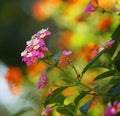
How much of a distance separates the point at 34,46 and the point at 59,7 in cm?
127

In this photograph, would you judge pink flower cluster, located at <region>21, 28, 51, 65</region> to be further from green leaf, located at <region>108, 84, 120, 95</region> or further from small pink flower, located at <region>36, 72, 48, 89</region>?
green leaf, located at <region>108, 84, 120, 95</region>

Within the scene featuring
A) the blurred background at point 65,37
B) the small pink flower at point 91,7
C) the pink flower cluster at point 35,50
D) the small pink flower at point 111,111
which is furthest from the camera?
the blurred background at point 65,37

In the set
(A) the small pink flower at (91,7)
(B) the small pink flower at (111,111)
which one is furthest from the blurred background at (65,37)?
(B) the small pink flower at (111,111)

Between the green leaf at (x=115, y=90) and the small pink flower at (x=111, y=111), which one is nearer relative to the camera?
the small pink flower at (x=111, y=111)

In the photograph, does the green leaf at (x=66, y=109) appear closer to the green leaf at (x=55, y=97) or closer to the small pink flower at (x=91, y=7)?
the green leaf at (x=55, y=97)

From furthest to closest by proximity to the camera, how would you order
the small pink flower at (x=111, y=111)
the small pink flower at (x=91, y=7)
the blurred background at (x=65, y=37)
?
the blurred background at (x=65, y=37) < the small pink flower at (x=91, y=7) < the small pink flower at (x=111, y=111)

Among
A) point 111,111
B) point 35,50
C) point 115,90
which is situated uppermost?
point 35,50

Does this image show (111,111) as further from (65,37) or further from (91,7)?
(65,37)

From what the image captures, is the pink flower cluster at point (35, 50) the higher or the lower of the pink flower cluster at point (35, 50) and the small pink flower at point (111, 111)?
the higher

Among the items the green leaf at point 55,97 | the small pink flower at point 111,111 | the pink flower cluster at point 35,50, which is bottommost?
the small pink flower at point 111,111

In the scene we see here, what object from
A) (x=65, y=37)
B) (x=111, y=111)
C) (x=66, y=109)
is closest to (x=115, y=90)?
(x=66, y=109)

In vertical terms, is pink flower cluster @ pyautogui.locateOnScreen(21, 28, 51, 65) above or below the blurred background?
below

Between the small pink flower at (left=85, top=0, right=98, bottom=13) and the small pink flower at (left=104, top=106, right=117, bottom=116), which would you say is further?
the small pink flower at (left=85, top=0, right=98, bottom=13)

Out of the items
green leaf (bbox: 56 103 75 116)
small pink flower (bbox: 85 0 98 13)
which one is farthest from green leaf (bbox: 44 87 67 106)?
small pink flower (bbox: 85 0 98 13)
